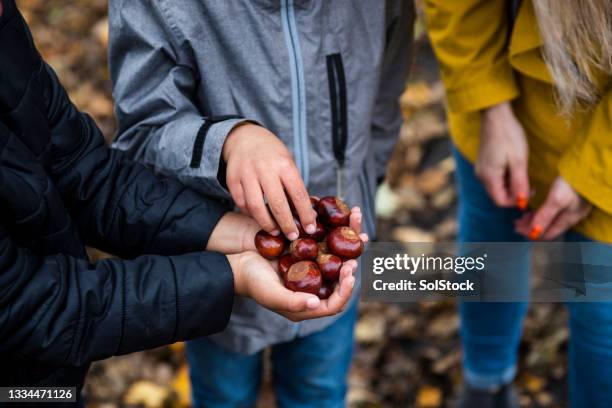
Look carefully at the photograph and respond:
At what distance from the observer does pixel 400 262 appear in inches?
64.1

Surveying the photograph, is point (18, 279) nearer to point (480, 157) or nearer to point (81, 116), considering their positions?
point (81, 116)

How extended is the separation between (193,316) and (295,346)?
0.61 m

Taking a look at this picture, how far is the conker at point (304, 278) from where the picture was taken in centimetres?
135

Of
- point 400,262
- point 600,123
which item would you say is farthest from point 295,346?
point 600,123

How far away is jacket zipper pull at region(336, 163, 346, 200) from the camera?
170cm

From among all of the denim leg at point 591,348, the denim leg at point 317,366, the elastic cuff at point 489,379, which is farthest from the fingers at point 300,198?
the elastic cuff at point 489,379

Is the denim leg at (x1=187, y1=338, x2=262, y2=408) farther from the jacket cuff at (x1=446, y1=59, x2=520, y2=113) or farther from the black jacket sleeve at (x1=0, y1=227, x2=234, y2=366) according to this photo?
the jacket cuff at (x1=446, y1=59, x2=520, y2=113)

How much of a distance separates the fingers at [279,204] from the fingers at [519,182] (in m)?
0.69

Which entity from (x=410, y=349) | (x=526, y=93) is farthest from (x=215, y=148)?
(x=410, y=349)

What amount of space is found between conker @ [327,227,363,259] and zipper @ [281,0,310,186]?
0.27m

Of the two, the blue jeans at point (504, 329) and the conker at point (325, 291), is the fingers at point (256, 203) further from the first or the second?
the blue jeans at point (504, 329)

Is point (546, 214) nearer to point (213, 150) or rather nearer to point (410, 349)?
point (213, 150)

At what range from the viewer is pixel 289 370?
1977 millimetres

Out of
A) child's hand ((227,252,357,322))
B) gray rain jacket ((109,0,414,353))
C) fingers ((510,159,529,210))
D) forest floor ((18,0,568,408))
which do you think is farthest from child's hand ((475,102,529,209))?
forest floor ((18,0,568,408))
